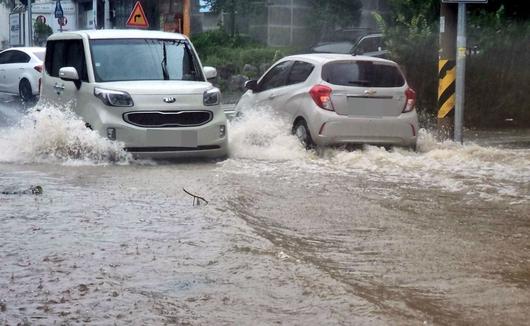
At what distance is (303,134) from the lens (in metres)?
11.8

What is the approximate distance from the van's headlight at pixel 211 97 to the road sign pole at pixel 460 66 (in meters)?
3.98

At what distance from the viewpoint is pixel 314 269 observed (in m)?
6.03

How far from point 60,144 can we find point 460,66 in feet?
19.7

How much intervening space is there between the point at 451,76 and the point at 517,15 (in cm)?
360

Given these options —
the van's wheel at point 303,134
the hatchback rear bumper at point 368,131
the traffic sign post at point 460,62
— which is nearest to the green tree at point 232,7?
the traffic sign post at point 460,62

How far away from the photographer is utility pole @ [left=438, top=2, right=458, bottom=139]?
530 inches

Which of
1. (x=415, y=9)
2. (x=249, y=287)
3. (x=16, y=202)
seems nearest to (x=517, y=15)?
(x=415, y=9)

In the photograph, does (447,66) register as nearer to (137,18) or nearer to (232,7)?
(137,18)

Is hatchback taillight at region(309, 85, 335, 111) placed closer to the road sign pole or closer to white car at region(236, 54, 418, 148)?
white car at region(236, 54, 418, 148)

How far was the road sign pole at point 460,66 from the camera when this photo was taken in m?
12.8

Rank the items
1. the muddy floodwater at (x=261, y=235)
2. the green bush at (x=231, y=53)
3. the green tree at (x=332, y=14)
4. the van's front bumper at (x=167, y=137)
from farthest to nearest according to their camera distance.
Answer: the green tree at (x=332, y=14) → the green bush at (x=231, y=53) → the van's front bumper at (x=167, y=137) → the muddy floodwater at (x=261, y=235)

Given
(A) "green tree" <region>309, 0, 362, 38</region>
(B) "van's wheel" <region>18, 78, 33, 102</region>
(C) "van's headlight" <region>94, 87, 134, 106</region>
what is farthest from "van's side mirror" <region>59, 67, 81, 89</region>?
(A) "green tree" <region>309, 0, 362, 38</region>

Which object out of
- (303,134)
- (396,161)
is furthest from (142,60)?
(396,161)

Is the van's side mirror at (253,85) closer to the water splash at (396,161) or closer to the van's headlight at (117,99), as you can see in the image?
the water splash at (396,161)
